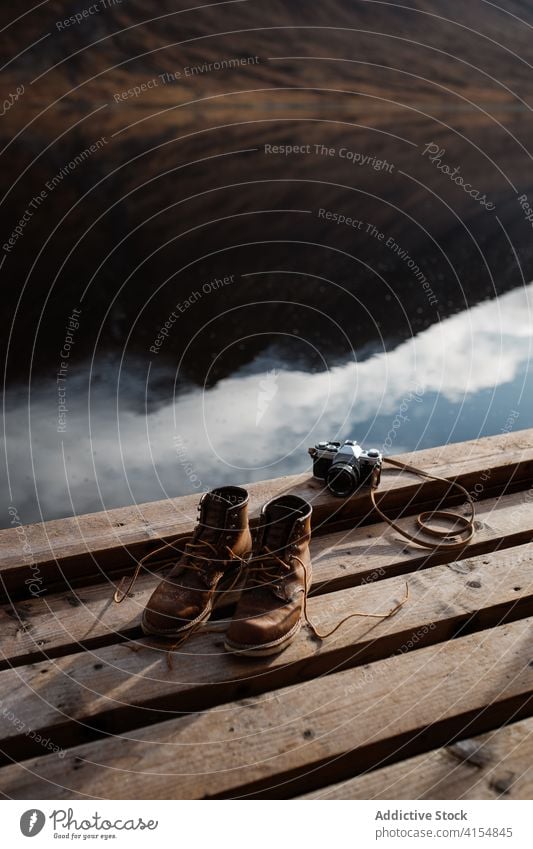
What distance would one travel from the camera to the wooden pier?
1.10 meters

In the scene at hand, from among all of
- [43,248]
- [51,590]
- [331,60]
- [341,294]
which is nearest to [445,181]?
[331,60]

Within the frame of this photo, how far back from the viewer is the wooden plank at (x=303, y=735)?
1.08 metres

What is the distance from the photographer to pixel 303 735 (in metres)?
1.16

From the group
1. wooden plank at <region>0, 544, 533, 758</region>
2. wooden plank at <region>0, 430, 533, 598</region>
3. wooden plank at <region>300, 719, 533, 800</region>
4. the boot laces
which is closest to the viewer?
wooden plank at <region>300, 719, 533, 800</region>

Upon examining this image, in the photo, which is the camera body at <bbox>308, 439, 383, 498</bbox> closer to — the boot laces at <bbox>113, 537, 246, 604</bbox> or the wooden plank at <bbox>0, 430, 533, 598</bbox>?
the wooden plank at <bbox>0, 430, 533, 598</bbox>

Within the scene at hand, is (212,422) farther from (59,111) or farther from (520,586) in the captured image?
(59,111)

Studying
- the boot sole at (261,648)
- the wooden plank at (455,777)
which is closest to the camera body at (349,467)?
the boot sole at (261,648)

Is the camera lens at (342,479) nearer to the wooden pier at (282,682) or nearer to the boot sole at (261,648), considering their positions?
the wooden pier at (282,682)

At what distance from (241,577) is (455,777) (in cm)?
59

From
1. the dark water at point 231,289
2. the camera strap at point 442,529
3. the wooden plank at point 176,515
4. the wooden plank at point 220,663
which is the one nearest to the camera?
the wooden plank at point 220,663

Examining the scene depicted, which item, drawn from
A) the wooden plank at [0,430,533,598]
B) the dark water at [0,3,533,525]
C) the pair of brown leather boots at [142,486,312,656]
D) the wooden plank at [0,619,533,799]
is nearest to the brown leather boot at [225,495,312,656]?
the pair of brown leather boots at [142,486,312,656]

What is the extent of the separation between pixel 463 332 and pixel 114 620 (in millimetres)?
2759

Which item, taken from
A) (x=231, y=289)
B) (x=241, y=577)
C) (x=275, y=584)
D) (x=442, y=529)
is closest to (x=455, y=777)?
(x=275, y=584)

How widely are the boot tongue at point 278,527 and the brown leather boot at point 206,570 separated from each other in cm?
6
